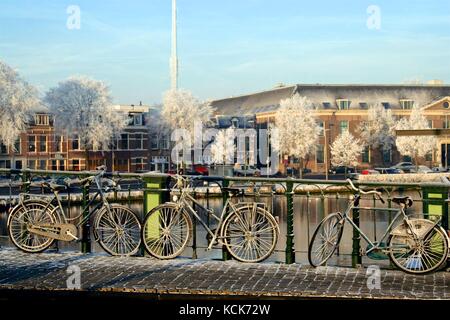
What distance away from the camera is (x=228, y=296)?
22.0ft

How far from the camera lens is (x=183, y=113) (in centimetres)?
5931

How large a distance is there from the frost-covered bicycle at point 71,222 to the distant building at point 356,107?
181 feet

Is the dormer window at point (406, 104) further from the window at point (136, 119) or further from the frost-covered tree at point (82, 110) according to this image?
the frost-covered tree at point (82, 110)

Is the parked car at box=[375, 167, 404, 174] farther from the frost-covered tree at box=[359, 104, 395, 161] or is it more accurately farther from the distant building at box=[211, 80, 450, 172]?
the distant building at box=[211, 80, 450, 172]

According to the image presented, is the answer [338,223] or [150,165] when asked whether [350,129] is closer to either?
[150,165]

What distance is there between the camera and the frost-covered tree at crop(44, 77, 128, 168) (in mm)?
51594

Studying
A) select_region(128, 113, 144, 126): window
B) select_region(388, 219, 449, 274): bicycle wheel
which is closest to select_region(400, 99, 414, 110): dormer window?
select_region(128, 113, 144, 126): window

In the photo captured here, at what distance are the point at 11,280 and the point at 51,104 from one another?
46.8 m

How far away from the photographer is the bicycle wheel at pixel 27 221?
9.04 m

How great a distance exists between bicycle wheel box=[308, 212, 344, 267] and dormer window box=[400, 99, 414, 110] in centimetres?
6542

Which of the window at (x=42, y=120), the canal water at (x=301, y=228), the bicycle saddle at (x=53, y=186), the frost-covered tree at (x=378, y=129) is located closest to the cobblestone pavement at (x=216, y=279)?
the canal water at (x=301, y=228)

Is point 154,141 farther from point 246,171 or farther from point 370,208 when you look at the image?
point 370,208

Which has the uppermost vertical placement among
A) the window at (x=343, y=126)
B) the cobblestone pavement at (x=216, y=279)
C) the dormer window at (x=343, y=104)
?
the dormer window at (x=343, y=104)
